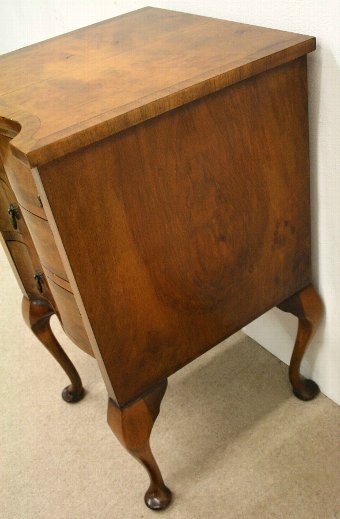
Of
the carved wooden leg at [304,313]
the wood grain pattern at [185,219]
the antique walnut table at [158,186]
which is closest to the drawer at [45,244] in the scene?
the antique walnut table at [158,186]

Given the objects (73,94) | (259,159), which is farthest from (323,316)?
(73,94)

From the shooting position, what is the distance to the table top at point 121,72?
0.71 m

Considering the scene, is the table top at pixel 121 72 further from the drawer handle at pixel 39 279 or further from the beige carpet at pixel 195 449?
the beige carpet at pixel 195 449

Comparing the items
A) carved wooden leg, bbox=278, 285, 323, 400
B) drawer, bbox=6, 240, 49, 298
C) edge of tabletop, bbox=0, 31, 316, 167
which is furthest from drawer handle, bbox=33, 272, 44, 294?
carved wooden leg, bbox=278, 285, 323, 400

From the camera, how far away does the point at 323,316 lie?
1119 millimetres

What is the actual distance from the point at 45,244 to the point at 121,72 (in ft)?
0.97

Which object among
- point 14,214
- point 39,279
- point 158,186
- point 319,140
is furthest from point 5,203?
point 319,140

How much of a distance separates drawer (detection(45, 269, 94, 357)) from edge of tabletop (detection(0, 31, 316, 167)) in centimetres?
27

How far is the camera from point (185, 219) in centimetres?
84

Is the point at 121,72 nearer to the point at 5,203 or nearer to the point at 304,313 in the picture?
the point at 5,203

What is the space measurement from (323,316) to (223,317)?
0.27 meters

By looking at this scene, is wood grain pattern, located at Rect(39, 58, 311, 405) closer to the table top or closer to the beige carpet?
the table top

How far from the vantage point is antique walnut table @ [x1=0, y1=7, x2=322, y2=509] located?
736mm

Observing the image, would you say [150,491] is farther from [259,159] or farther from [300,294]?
[259,159]
